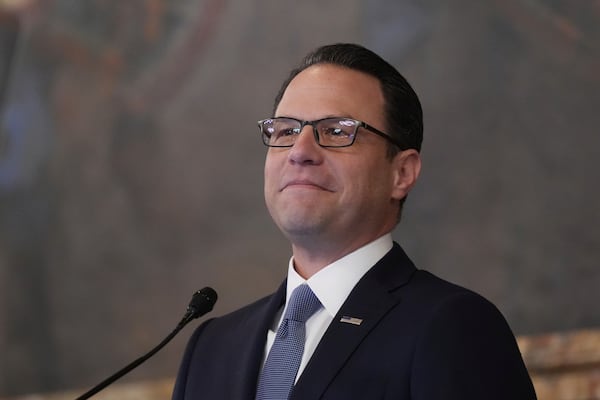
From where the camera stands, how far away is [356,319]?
2770 millimetres

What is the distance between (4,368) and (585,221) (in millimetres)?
3862

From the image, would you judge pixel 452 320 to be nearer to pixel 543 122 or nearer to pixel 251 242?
pixel 543 122

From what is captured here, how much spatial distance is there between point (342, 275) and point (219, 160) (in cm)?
347

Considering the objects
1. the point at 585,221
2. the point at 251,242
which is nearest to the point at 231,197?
the point at 251,242

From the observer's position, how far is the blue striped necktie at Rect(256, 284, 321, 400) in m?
2.80

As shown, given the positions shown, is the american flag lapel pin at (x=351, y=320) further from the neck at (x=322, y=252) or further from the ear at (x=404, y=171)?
the ear at (x=404, y=171)

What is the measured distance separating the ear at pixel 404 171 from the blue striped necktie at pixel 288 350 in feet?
1.41

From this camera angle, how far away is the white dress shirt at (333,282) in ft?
9.46

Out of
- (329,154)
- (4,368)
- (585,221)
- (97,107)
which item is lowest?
(4,368)

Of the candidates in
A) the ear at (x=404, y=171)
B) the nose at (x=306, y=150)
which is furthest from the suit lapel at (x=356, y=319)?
the nose at (x=306, y=150)

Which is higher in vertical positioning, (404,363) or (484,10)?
(484,10)

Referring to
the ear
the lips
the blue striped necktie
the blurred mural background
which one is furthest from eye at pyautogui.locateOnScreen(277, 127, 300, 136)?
the blurred mural background

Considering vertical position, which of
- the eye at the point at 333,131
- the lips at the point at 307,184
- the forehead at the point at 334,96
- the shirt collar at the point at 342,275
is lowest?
the shirt collar at the point at 342,275

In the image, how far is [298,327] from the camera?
115 inches
